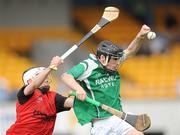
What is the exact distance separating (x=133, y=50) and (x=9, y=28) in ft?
39.8

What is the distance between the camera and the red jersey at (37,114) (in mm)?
10531

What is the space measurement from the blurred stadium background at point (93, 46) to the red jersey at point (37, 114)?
7.38 m

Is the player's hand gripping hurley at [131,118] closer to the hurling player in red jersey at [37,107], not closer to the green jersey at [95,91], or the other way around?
the green jersey at [95,91]

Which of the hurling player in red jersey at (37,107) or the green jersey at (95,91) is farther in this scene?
the hurling player in red jersey at (37,107)

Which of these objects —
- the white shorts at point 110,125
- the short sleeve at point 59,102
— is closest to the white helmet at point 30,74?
the short sleeve at point 59,102

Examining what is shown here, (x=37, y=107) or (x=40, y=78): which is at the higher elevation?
(x=40, y=78)

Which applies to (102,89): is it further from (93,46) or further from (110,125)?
→ (93,46)

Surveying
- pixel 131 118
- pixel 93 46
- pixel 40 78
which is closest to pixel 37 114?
pixel 40 78

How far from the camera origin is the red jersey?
10531mm

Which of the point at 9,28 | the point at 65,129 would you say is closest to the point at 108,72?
the point at 65,129

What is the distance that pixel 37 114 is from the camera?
34.7 ft

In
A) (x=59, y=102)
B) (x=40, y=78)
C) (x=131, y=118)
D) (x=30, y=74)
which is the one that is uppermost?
(x=30, y=74)

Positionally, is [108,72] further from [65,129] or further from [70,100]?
[65,129]

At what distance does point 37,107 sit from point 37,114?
8 centimetres
